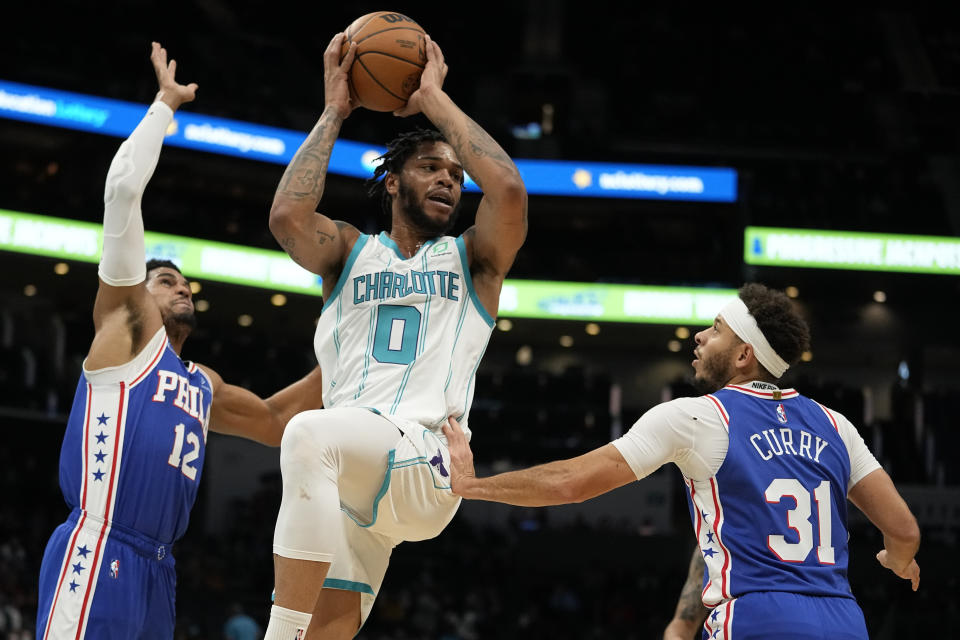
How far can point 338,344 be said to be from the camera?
4.26 m

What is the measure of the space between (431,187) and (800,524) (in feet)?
6.41

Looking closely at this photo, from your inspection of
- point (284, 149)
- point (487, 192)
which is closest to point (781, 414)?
point (487, 192)

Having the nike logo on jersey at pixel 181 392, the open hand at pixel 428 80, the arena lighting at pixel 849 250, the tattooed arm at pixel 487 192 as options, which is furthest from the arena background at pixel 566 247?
the open hand at pixel 428 80

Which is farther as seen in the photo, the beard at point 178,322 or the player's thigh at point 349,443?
the beard at point 178,322

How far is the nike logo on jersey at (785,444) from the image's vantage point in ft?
12.5

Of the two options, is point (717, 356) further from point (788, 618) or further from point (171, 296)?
point (171, 296)

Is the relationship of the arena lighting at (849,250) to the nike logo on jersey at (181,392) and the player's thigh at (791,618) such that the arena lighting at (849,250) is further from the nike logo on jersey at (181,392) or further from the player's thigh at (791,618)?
the player's thigh at (791,618)

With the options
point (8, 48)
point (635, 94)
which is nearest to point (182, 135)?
point (8, 48)

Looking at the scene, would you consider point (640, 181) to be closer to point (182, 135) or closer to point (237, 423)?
point (182, 135)

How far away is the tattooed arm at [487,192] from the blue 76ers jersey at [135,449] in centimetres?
151

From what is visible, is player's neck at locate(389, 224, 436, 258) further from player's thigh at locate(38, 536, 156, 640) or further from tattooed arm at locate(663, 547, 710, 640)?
tattooed arm at locate(663, 547, 710, 640)

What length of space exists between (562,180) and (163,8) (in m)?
12.2

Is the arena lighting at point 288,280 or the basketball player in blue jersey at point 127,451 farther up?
the arena lighting at point 288,280

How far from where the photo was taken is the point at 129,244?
4.42m
